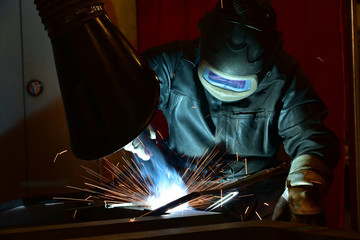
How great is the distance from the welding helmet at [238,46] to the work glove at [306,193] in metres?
0.45

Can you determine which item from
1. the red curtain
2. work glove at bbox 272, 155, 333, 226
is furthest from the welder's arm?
the red curtain

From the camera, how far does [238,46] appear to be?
1.97 metres

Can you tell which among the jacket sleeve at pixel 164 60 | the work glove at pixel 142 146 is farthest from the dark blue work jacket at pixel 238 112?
the work glove at pixel 142 146

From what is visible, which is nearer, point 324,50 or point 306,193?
point 306,193

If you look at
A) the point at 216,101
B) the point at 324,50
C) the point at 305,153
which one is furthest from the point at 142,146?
the point at 324,50

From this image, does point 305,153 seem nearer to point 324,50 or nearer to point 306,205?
point 306,205

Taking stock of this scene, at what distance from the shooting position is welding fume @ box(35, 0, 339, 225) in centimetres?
87

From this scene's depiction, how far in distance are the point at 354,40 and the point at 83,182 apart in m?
2.60

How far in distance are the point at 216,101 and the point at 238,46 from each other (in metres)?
0.44

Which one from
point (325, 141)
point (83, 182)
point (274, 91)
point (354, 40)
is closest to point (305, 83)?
point (274, 91)

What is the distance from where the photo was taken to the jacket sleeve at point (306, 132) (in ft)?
6.33

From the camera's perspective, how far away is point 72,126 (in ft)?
2.92

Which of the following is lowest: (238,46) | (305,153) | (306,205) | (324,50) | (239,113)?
(306,205)

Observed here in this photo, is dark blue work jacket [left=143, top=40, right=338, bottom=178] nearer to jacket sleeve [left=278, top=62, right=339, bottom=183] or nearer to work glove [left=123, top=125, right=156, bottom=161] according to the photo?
jacket sleeve [left=278, top=62, right=339, bottom=183]
